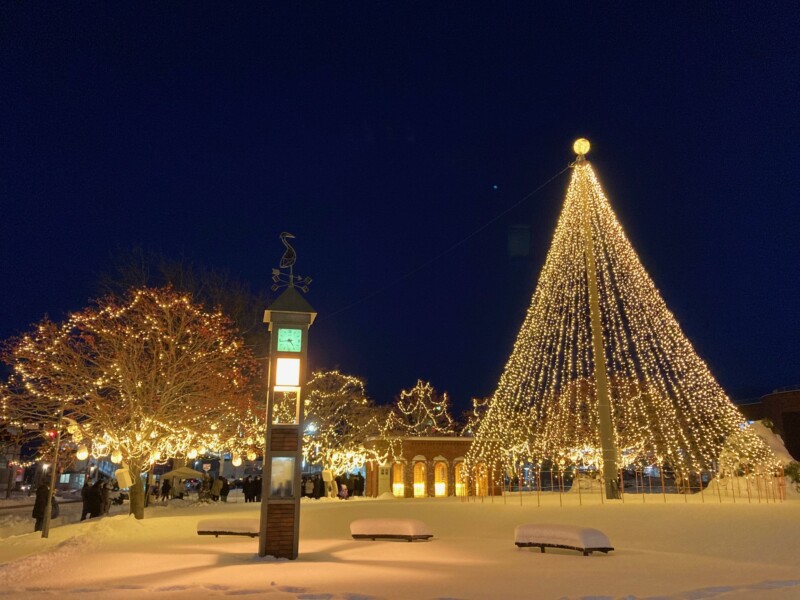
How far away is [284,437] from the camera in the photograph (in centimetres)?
1165

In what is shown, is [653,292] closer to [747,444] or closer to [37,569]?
[747,444]

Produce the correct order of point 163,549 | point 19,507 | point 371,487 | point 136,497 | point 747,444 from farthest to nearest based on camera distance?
1. point 371,487
2. point 19,507
3. point 747,444
4. point 136,497
5. point 163,549

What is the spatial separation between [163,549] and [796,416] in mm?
38114

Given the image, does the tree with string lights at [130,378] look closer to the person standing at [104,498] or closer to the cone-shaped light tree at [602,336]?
the person standing at [104,498]

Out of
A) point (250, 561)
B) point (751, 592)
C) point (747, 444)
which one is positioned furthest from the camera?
point (747, 444)

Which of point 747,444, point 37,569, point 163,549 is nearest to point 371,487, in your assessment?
point 747,444

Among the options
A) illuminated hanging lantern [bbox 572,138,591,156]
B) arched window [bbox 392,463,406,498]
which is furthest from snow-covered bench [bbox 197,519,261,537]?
arched window [bbox 392,463,406,498]

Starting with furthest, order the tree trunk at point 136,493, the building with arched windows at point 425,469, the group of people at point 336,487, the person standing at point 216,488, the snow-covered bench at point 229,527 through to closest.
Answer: the building with arched windows at point 425,469 < the group of people at point 336,487 < the person standing at point 216,488 < the tree trunk at point 136,493 < the snow-covered bench at point 229,527

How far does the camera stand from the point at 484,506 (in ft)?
65.9

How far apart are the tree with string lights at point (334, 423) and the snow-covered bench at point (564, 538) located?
2052cm

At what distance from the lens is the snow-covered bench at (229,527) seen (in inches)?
533

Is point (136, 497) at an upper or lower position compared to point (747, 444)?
lower

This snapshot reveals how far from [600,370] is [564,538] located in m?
10.8

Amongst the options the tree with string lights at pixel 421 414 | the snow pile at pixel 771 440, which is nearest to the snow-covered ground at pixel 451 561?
the snow pile at pixel 771 440
